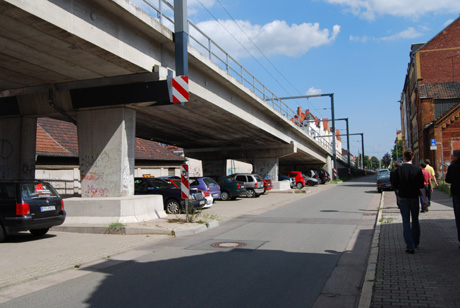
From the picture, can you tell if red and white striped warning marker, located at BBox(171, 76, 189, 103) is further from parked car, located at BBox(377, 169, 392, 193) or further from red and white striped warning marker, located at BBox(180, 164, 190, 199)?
parked car, located at BBox(377, 169, 392, 193)

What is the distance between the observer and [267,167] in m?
34.6

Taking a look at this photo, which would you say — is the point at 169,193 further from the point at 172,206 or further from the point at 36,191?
→ the point at 36,191

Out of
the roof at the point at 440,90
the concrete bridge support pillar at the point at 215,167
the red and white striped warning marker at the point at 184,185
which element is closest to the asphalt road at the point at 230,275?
the red and white striped warning marker at the point at 184,185

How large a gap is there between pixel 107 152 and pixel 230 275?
26.2 feet

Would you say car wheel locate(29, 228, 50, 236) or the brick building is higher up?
the brick building

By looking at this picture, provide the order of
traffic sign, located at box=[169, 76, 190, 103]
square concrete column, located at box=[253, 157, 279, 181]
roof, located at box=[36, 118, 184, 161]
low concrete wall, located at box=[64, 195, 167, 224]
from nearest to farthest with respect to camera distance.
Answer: low concrete wall, located at box=[64, 195, 167, 224] < traffic sign, located at box=[169, 76, 190, 103] < roof, located at box=[36, 118, 184, 161] < square concrete column, located at box=[253, 157, 279, 181]

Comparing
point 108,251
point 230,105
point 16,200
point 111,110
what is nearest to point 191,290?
point 108,251

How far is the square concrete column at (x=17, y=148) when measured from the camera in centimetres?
1494

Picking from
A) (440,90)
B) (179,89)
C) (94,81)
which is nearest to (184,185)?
(179,89)

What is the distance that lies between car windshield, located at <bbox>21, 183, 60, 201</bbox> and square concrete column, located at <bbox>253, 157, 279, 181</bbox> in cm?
2519

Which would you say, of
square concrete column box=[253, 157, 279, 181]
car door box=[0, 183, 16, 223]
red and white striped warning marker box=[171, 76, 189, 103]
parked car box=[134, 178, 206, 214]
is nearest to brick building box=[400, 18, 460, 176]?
square concrete column box=[253, 157, 279, 181]

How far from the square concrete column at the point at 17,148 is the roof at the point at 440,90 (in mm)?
36168

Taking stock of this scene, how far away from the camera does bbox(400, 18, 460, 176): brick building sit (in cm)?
3319

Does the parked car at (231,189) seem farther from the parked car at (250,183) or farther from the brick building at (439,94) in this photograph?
the brick building at (439,94)
